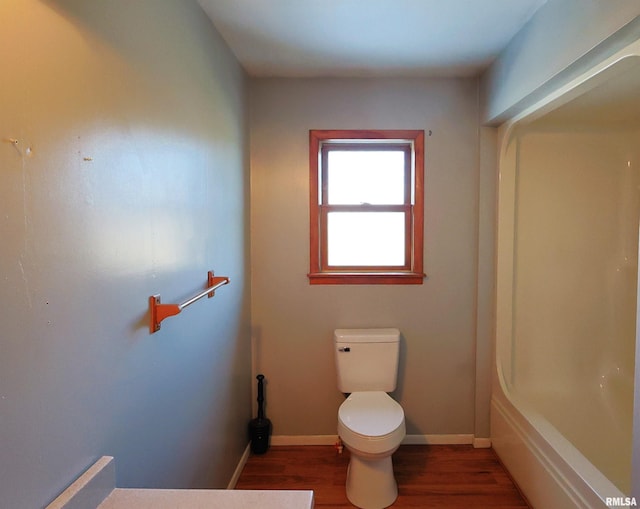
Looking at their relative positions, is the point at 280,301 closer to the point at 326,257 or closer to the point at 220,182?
the point at 326,257

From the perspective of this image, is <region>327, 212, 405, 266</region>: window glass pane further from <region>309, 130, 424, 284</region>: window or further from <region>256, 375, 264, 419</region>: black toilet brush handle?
<region>256, 375, 264, 419</region>: black toilet brush handle

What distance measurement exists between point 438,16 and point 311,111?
0.91 meters

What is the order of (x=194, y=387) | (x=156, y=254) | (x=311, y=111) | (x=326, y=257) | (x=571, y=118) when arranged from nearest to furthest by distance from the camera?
(x=156, y=254) < (x=194, y=387) < (x=571, y=118) < (x=311, y=111) < (x=326, y=257)

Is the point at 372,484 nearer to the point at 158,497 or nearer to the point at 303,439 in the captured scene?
the point at 303,439

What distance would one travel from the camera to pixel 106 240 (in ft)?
3.06

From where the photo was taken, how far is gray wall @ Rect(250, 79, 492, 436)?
7.57ft

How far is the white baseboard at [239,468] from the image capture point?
1.97m

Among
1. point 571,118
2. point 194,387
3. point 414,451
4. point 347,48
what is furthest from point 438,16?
point 414,451

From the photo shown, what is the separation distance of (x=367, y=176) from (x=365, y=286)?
0.73m

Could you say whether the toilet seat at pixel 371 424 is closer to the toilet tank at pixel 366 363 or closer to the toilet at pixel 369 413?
the toilet at pixel 369 413

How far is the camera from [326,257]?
2.47 m

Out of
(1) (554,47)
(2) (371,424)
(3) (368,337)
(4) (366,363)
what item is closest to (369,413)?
(2) (371,424)

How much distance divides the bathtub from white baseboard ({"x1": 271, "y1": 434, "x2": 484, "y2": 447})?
8.2 inches

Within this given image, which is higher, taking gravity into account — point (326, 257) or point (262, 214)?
point (262, 214)
